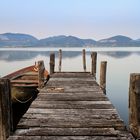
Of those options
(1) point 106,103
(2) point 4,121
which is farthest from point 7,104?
(1) point 106,103

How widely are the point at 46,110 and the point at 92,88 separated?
12.8 ft

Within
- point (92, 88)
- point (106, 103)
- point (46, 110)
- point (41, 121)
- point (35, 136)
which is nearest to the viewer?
point (35, 136)

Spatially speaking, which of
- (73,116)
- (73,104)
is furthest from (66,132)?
(73,104)

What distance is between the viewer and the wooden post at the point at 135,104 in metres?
5.39

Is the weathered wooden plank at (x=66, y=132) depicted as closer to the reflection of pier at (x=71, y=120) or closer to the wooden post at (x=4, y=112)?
the reflection of pier at (x=71, y=120)

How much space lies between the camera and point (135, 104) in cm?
547

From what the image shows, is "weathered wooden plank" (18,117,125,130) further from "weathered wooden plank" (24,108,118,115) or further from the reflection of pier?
"weathered wooden plank" (24,108,118,115)

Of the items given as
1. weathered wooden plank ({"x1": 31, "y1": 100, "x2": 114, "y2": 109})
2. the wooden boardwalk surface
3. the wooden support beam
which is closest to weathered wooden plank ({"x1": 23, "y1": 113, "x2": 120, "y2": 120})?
the wooden boardwalk surface

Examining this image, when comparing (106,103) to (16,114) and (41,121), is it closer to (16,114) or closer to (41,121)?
(41,121)

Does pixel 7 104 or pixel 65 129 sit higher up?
pixel 7 104

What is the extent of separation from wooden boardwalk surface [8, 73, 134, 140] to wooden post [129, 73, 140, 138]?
0.19 metres

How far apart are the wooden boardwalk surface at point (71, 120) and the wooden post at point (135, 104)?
189 millimetres

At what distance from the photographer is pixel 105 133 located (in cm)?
570

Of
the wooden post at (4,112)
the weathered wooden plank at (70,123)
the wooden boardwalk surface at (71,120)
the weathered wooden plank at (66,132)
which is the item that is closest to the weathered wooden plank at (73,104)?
the wooden boardwalk surface at (71,120)
